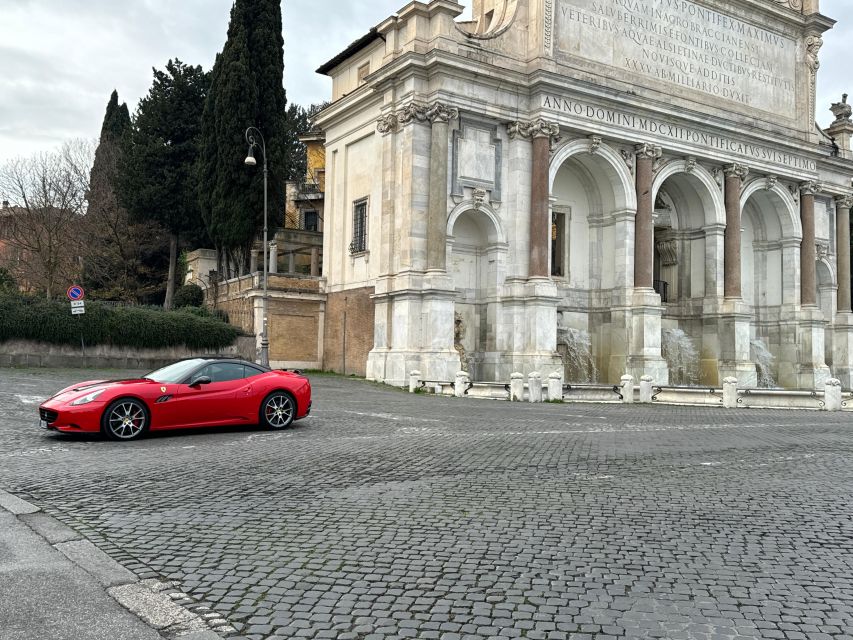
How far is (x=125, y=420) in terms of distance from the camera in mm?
11234

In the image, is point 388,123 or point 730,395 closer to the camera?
point 730,395

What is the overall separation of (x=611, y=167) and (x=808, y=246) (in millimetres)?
13815

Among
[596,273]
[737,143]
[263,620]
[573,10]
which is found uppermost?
[573,10]

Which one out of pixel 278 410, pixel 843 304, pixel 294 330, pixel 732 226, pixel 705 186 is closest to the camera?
pixel 278 410

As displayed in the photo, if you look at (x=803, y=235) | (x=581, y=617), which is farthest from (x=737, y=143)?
(x=581, y=617)

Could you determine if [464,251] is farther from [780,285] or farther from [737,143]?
[780,285]

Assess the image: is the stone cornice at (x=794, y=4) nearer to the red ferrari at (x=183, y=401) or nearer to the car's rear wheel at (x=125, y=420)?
the red ferrari at (x=183, y=401)

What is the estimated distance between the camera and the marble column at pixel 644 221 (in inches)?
1249

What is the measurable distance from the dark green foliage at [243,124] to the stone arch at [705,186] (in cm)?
1754

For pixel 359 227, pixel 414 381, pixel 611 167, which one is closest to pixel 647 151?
pixel 611 167

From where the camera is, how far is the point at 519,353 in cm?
2836

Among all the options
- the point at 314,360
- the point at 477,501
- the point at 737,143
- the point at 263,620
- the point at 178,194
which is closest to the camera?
the point at 263,620

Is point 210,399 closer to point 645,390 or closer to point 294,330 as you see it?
point 645,390

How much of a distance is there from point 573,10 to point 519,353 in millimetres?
14209
